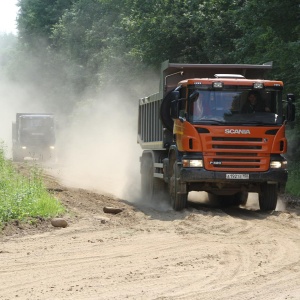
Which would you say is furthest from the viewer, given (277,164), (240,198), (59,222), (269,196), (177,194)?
(240,198)

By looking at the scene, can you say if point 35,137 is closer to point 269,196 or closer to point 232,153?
point 269,196

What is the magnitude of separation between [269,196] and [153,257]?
757 centimetres

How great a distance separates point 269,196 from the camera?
18.5 metres

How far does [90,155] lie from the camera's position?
4653 centimetres

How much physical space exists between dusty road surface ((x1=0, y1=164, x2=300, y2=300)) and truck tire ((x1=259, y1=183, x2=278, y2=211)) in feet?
2.64

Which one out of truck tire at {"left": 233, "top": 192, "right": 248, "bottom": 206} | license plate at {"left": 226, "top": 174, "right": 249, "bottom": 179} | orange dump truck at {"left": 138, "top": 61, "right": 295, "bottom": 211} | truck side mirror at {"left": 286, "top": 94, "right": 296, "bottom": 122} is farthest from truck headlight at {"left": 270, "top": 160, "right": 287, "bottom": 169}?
truck tire at {"left": 233, "top": 192, "right": 248, "bottom": 206}

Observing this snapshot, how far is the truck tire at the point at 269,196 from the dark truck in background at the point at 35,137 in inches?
1139

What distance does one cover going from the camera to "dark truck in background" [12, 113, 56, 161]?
46.9 metres

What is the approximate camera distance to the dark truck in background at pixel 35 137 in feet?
154

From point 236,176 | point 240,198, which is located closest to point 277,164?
point 236,176

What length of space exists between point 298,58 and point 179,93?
800 cm

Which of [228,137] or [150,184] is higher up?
[228,137]

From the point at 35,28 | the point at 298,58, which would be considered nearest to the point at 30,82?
the point at 35,28

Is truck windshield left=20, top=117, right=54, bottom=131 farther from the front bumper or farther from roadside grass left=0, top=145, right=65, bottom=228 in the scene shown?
the front bumper
